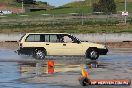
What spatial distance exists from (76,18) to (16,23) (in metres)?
7.75

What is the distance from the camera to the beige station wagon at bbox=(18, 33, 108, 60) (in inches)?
1308

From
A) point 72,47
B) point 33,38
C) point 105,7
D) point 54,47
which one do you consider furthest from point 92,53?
point 105,7

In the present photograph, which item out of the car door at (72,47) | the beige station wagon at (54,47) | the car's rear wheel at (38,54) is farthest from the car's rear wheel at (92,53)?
the car's rear wheel at (38,54)

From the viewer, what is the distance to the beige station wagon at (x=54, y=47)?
33219 mm

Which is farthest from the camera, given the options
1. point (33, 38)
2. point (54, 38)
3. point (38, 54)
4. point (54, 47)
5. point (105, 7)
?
point (105, 7)

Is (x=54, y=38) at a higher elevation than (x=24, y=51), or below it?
higher

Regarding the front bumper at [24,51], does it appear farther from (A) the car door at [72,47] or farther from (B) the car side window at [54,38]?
(A) the car door at [72,47]

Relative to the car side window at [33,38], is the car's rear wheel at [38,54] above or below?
below

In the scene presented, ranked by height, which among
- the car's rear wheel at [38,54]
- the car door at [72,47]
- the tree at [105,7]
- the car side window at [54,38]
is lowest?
the car's rear wheel at [38,54]

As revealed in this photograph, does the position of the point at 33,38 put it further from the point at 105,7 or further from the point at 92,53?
the point at 105,7

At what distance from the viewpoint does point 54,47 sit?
110ft

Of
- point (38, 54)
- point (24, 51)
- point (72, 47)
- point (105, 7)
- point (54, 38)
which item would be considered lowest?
point (38, 54)

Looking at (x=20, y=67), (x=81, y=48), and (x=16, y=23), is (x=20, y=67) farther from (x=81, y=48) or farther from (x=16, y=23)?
(x=16, y=23)

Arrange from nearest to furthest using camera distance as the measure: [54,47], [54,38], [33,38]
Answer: [54,47], [33,38], [54,38]
